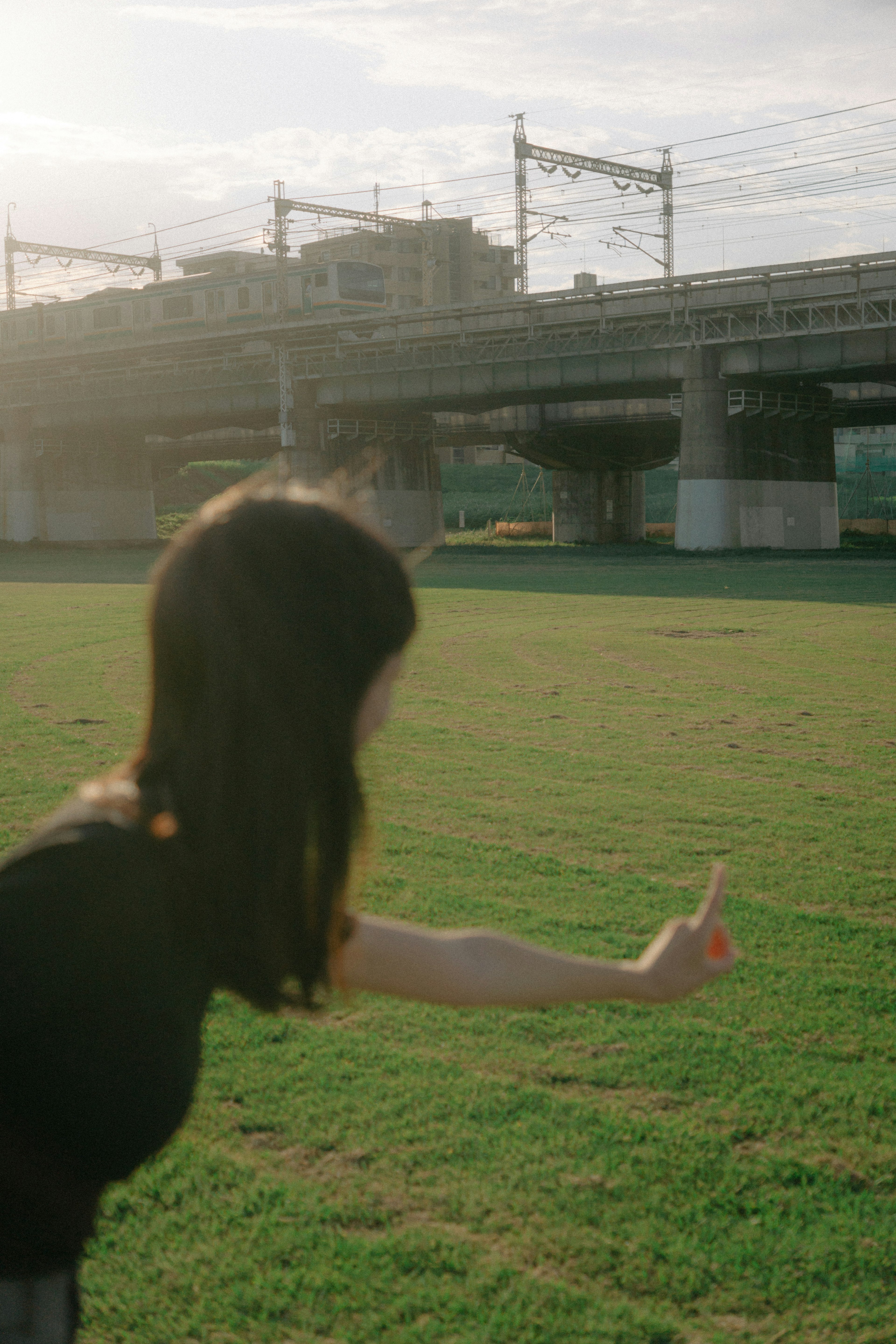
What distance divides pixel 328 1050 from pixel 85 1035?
2991 mm

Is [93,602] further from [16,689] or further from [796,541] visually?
[796,541]

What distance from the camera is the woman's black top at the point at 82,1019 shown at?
1462mm

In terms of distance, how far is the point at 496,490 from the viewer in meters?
Answer: 93.9

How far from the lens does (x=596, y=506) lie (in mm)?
61531

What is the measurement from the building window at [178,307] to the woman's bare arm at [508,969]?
56.7 metres

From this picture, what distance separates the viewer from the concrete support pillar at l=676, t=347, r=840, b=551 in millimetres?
43156

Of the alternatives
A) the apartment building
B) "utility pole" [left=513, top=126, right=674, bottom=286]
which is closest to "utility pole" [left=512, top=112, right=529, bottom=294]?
"utility pole" [left=513, top=126, right=674, bottom=286]

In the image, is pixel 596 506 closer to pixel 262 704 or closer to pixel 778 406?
pixel 778 406

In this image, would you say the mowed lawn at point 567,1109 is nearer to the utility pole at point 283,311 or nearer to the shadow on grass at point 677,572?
the shadow on grass at point 677,572

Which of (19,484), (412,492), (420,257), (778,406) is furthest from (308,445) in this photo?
(420,257)

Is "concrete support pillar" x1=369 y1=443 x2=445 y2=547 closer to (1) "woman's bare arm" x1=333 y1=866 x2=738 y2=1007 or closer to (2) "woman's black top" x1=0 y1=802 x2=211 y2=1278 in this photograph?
(1) "woman's bare arm" x1=333 y1=866 x2=738 y2=1007

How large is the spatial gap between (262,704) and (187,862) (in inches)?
9.4

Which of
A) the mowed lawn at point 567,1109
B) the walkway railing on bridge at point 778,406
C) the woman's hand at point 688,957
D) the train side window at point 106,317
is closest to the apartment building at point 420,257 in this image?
the train side window at point 106,317

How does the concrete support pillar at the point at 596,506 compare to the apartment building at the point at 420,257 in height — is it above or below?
below
